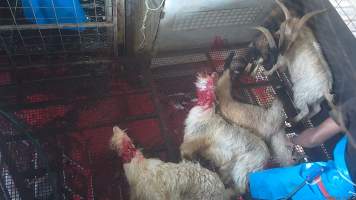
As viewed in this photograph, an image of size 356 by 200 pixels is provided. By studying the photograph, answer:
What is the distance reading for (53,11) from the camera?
14.0 ft

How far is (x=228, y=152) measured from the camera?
4.23m

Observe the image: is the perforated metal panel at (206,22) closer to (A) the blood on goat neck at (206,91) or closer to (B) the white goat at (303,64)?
(B) the white goat at (303,64)

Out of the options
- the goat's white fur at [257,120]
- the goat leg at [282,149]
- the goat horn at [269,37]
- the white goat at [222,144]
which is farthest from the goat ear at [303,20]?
the white goat at [222,144]

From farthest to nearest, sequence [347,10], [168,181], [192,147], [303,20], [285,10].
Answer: [285,10] < [303,20] < [347,10] < [192,147] < [168,181]

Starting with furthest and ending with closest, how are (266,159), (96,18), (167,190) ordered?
(96,18) → (266,159) → (167,190)

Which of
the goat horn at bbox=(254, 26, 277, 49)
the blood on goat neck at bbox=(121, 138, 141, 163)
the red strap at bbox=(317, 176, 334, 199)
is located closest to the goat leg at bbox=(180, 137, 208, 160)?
the blood on goat neck at bbox=(121, 138, 141, 163)

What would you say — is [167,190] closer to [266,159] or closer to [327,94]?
[266,159]

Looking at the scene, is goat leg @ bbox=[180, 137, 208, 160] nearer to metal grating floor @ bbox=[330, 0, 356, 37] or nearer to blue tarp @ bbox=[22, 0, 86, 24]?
blue tarp @ bbox=[22, 0, 86, 24]

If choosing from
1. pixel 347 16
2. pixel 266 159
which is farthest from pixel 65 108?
Answer: pixel 347 16

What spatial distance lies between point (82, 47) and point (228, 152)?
2493 millimetres

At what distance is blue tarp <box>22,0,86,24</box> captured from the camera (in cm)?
414

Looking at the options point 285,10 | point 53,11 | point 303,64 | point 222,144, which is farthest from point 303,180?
point 53,11

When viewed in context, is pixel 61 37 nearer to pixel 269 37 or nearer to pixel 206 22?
pixel 206 22

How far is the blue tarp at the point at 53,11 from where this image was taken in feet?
13.6
